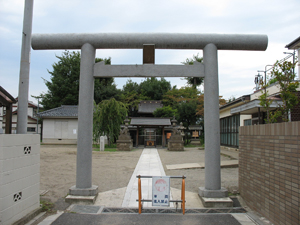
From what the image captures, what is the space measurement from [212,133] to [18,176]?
14.0 feet

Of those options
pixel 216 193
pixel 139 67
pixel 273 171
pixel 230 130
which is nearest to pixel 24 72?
pixel 139 67

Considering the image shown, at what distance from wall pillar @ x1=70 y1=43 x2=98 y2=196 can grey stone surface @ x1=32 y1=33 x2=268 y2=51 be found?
0.37m

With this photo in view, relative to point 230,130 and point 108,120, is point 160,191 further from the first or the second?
point 108,120

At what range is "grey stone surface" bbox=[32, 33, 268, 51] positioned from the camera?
6.45m

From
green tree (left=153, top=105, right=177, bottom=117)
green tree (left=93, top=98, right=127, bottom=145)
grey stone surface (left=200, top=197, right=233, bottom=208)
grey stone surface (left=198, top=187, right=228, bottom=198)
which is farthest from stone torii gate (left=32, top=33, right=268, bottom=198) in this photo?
green tree (left=153, top=105, right=177, bottom=117)

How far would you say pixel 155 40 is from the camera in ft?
21.2

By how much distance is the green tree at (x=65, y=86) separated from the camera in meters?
38.4

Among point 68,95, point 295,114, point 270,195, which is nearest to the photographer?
point 270,195

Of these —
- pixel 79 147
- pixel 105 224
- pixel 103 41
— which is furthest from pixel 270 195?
pixel 103 41

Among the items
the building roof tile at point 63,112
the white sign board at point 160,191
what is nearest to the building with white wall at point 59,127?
the building roof tile at point 63,112

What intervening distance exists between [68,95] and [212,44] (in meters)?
34.3

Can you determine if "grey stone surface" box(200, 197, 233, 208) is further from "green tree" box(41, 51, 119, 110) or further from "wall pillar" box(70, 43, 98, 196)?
"green tree" box(41, 51, 119, 110)

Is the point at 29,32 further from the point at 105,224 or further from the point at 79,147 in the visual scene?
the point at 105,224

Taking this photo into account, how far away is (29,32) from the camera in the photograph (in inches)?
223
